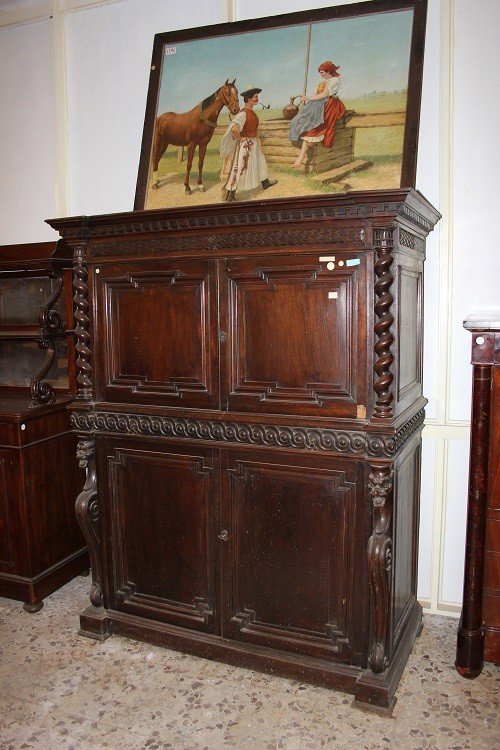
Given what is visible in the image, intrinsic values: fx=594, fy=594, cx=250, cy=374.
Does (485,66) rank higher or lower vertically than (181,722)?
higher

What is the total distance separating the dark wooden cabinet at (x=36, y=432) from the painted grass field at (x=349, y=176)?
0.75m

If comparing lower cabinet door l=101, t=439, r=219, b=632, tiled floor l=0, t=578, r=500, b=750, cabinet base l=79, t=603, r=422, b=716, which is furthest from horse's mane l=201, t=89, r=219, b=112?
tiled floor l=0, t=578, r=500, b=750

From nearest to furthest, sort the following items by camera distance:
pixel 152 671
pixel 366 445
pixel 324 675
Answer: pixel 366 445 < pixel 324 675 < pixel 152 671

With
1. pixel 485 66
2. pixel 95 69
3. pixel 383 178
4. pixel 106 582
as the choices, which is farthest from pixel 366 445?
pixel 95 69

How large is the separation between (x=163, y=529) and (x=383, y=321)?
51.1 inches

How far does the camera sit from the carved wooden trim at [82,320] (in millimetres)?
→ 2553

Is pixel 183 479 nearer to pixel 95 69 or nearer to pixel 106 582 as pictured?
pixel 106 582

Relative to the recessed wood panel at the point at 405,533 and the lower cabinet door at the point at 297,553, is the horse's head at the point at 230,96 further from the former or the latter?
the recessed wood panel at the point at 405,533

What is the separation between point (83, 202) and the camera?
3.38 m

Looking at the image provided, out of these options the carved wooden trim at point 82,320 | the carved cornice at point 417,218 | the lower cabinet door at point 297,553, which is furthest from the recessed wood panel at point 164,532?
the carved cornice at point 417,218

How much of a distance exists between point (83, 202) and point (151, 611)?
223cm

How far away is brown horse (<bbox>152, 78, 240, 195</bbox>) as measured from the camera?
2945mm

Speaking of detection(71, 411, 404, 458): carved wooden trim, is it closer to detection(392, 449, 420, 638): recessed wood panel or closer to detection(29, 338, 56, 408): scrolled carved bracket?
detection(392, 449, 420, 638): recessed wood panel

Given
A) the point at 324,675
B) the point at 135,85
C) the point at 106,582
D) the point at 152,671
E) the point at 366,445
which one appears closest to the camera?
the point at 366,445
